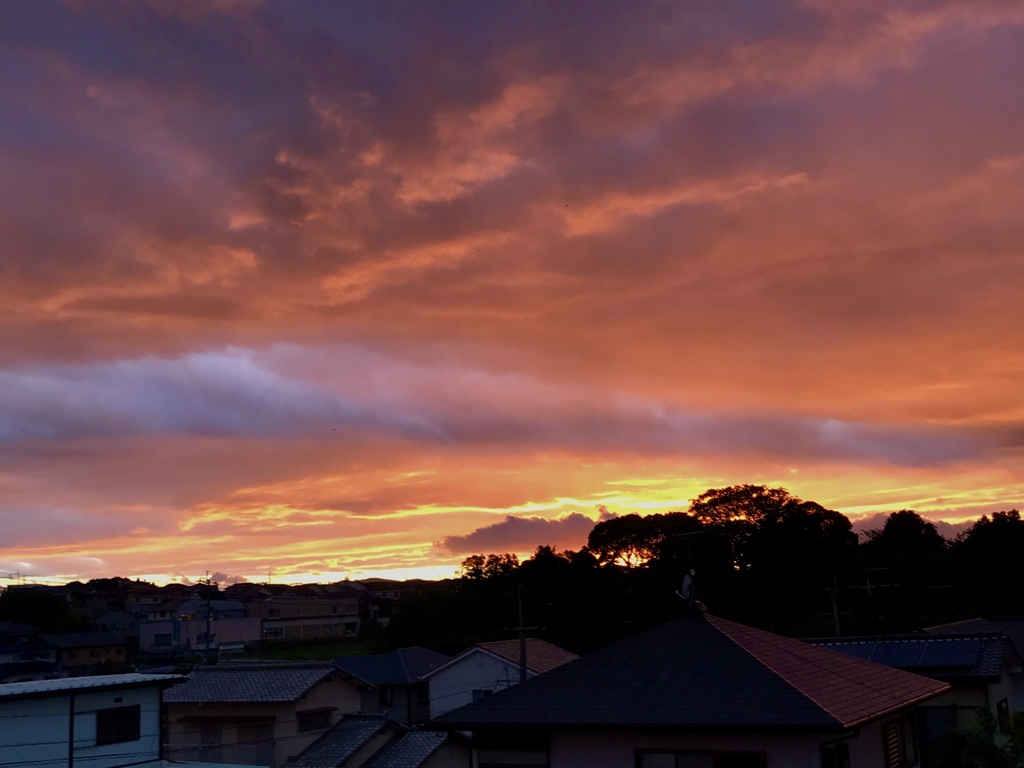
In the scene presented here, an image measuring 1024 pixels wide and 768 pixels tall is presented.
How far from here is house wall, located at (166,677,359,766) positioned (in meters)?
36.8

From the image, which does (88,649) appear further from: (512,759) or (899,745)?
(899,745)

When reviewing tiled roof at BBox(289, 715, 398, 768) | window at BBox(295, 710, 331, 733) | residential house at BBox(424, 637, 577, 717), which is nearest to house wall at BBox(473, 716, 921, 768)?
tiled roof at BBox(289, 715, 398, 768)

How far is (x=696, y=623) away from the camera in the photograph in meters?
18.0

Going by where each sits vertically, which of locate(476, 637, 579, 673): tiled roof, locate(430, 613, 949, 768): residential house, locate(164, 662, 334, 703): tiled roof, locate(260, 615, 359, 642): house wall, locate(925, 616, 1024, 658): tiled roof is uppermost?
locate(430, 613, 949, 768): residential house

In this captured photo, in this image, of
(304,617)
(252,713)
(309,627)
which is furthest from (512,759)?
(304,617)

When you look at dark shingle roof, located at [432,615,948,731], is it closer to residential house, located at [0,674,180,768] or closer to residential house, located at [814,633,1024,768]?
residential house, located at [814,633,1024,768]

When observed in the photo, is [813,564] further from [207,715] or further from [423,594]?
[207,715]

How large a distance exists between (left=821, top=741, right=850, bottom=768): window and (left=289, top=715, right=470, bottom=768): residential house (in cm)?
2061

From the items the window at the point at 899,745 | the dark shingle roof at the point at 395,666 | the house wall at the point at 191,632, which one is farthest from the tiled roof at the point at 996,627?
the house wall at the point at 191,632

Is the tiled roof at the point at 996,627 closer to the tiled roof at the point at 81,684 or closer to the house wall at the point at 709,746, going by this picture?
the house wall at the point at 709,746

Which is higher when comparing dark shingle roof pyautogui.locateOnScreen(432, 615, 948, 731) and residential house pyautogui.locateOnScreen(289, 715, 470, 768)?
dark shingle roof pyautogui.locateOnScreen(432, 615, 948, 731)

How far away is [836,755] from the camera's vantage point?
571 inches

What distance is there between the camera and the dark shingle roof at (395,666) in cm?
5384

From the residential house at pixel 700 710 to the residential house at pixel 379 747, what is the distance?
1722 centimetres
